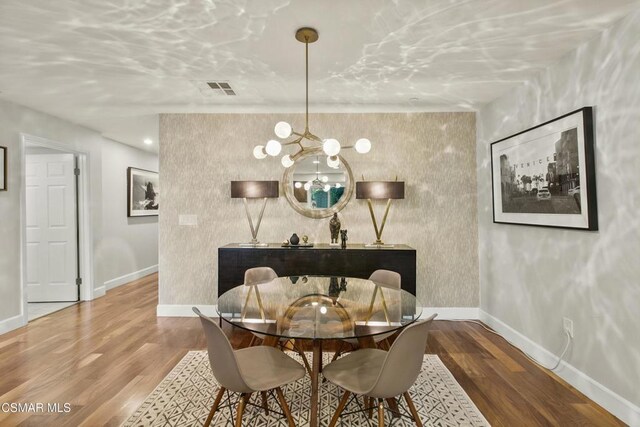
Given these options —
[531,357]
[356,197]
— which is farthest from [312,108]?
[531,357]

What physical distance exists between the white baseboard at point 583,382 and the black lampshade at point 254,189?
9.22 ft

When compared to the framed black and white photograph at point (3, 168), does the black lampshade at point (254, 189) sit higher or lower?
lower

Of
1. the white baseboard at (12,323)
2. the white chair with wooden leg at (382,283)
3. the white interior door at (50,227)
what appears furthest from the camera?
the white interior door at (50,227)

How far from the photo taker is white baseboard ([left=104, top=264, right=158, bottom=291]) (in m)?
5.35

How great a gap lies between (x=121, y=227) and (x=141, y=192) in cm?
84

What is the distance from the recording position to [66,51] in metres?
2.50

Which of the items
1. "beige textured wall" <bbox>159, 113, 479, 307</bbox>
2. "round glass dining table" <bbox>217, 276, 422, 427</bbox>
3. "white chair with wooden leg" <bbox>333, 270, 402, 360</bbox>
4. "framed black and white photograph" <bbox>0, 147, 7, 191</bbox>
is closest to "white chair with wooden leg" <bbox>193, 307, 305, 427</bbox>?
"round glass dining table" <bbox>217, 276, 422, 427</bbox>

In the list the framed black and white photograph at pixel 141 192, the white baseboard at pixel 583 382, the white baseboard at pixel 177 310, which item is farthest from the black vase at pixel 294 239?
the framed black and white photograph at pixel 141 192

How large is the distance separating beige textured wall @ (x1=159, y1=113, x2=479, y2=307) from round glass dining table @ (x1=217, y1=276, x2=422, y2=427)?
4.81ft

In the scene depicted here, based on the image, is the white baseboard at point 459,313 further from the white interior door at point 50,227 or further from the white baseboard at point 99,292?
the white interior door at point 50,227

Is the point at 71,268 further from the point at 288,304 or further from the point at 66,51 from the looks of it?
the point at 288,304

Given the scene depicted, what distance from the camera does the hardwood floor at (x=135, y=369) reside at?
6.95 ft

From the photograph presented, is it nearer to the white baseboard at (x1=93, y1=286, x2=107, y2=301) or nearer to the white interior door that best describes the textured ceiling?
the white interior door

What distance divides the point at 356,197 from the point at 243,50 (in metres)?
1.92
